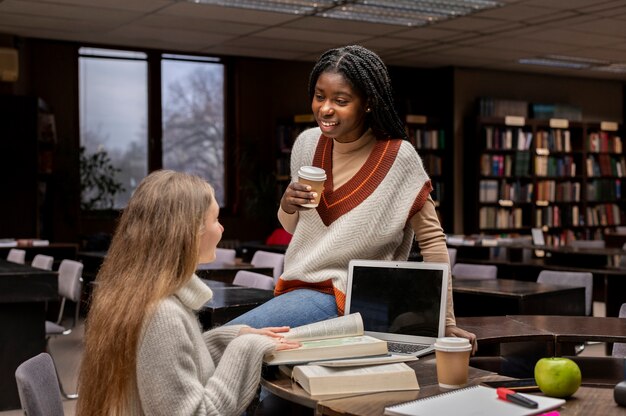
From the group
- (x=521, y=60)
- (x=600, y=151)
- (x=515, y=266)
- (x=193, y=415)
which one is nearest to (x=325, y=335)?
(x=193, y=415)

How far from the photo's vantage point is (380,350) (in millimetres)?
2113

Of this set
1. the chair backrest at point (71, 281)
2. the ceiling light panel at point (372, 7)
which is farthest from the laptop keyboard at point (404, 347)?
the ceiling light panel at point (372, 7)

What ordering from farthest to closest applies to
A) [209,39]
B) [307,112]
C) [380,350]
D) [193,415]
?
[307,112], [209,39], [380,350], [193,415]

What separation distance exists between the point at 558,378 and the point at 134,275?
0.98 metres

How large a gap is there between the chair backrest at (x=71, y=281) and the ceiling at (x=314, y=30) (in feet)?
8.77

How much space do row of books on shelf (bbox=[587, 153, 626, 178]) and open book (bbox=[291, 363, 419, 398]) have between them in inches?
451

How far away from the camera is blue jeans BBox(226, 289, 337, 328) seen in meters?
2.30

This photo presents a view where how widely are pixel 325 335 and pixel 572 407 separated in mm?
606

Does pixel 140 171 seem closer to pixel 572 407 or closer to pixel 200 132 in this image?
pixel 200 132

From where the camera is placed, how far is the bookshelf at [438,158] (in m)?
11.7

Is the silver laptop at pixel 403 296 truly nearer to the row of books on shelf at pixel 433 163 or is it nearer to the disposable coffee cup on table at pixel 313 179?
the disposable coffee cup on table at pixel 313 179

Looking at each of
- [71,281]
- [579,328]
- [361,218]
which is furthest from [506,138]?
[361,218]

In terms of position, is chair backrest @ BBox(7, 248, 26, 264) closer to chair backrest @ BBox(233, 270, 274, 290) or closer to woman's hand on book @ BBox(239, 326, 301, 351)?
chair backrest @ BBox(233, 270, 274, 290)

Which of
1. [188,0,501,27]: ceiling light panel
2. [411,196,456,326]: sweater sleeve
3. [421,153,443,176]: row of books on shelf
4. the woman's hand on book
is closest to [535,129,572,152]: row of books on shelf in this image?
[421,153,443,176]: row of books on shelf
